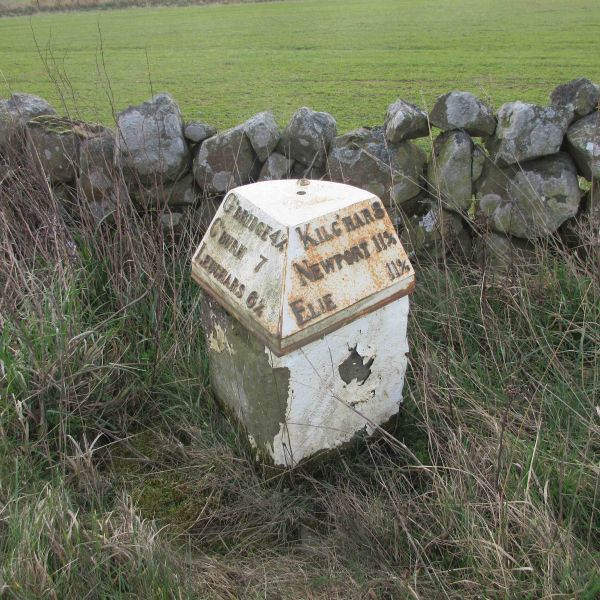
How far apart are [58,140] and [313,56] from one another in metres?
4.91

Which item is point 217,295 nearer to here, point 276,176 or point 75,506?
point 75,506

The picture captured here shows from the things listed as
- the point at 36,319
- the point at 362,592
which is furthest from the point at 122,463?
the point at 362,592

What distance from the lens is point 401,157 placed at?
3.32m

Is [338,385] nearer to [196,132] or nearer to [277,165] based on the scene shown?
[277,165]

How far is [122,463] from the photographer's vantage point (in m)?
2.49

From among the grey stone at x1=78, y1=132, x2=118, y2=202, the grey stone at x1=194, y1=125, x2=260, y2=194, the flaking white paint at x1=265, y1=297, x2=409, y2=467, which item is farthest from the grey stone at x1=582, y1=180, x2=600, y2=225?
the grey stone at x1=78, y1=132, x2=118, y2=202

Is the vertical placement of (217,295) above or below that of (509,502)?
above

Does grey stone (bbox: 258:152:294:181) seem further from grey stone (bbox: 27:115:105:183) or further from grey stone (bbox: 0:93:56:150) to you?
grey stone (bbox: 0:93:56:150)

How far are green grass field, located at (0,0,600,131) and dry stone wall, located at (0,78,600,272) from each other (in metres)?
0.34

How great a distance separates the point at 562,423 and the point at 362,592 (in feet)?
3.30

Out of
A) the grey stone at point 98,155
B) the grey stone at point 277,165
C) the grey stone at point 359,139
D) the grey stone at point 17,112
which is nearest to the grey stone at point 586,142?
the grey stone at point 359,139

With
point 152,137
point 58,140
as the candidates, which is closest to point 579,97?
point 152,137

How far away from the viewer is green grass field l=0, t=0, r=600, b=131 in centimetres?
543

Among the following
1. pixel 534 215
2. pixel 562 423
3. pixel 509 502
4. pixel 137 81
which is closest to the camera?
pixel 509 502
